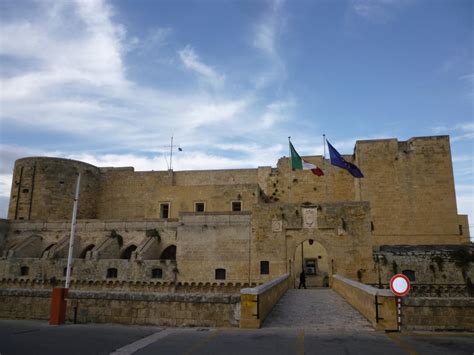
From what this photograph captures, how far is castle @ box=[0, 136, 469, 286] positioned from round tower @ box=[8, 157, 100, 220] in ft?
0.27

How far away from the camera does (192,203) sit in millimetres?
28438

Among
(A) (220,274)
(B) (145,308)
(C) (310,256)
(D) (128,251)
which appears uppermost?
(D) (128,251)

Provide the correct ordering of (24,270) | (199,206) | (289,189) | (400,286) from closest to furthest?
(400,286) < (24,270) < (199,206) < (289,189)

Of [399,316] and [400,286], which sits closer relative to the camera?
[400,286]

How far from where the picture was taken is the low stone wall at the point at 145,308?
9.61 meters

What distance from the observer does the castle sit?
21297 millimetres

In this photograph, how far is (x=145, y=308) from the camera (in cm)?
999

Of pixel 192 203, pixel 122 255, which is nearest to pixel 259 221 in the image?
pixel 192 203

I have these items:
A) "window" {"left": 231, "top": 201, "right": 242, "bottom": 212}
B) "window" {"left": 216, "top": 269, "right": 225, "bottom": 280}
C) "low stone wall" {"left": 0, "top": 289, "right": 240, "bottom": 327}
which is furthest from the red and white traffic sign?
"window" {"left": 231, "top": 201, "right": 242, "bottom": 212}

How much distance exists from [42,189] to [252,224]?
19.8 meters

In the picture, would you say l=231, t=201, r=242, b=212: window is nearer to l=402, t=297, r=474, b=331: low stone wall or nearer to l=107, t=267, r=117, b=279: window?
l=107, t=267, r=117, b=279: window

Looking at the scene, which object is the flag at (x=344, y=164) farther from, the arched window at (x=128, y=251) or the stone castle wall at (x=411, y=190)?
the arched window at (x=128, y=251)

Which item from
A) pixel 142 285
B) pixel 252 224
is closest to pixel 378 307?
pixel 252 224

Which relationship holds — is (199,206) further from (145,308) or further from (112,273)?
(145,308)
